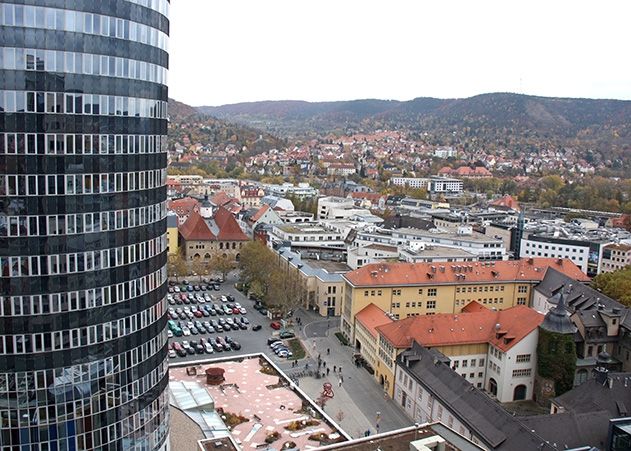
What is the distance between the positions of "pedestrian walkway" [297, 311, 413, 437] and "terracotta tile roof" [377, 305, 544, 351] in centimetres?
492

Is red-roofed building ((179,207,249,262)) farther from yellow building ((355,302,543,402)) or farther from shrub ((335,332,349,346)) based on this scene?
yellow building ((355,302,543,402))

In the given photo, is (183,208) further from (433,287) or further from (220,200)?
(433,287)

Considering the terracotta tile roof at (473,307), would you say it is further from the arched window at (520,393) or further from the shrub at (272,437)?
the shrub at (272,437)

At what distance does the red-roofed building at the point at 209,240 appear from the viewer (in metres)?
99.1

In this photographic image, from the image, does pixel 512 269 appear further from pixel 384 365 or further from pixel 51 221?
pixel 51 221

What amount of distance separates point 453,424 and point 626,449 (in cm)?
1163

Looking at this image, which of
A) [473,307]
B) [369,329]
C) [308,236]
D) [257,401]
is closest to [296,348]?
[369,329]

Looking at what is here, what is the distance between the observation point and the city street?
4847 centimetres

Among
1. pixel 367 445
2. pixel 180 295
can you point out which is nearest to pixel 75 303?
pixel 367 445

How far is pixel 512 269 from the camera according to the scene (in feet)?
238

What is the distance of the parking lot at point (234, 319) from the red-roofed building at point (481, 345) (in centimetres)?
1240

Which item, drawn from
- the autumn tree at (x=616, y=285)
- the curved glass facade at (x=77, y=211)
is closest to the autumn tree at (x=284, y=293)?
the autumn tree at (x=616, y=285)

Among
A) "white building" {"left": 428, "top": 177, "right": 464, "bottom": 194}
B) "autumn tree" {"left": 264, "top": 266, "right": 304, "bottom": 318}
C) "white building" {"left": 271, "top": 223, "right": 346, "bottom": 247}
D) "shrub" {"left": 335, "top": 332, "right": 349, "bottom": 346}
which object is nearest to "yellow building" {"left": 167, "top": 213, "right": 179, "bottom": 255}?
"white building" {"left": 271, "top": 223, "right": 346, "bottom": 247}

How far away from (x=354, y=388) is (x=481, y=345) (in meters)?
11.8
